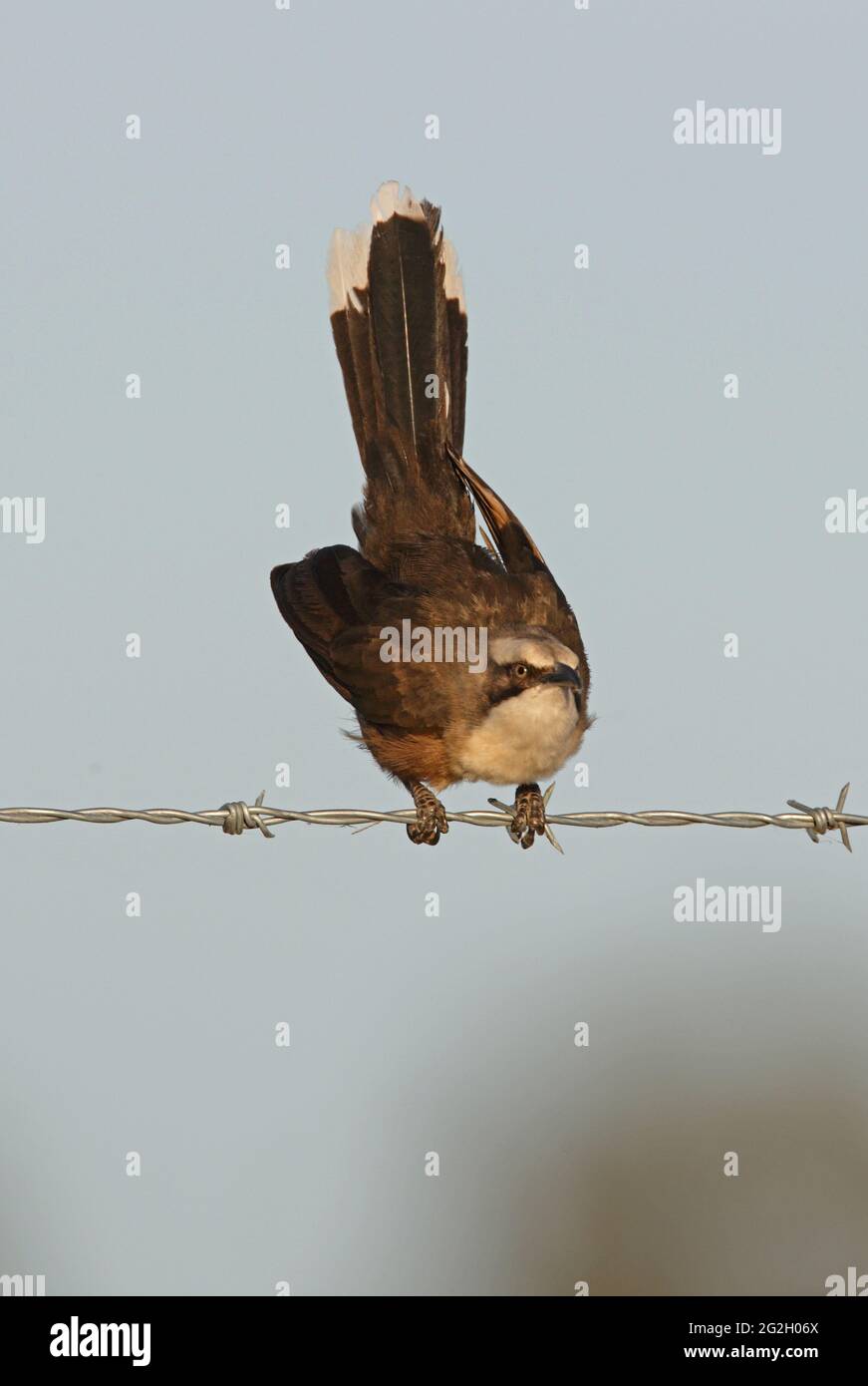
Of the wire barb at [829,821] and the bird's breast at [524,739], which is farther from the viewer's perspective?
the bird's breast at [524,739]

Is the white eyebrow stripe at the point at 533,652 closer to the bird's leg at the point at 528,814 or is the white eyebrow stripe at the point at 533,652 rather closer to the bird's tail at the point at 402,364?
the bird's leg at the point at 528,814

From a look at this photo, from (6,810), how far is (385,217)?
445 cm

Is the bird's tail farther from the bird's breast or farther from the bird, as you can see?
the bird's breast

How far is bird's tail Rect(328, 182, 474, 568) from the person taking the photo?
23.8 ft

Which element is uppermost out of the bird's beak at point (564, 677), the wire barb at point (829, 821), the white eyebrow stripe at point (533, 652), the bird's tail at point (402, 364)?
the bird's tail at point (402, 364)

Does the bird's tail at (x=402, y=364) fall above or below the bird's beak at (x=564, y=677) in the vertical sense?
above

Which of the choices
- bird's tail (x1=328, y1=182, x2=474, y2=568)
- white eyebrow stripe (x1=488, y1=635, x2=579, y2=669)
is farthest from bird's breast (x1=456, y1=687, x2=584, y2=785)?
bird's tail (x1=328, y1=182, x2=474, y2=568)

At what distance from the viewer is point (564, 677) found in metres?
6.12

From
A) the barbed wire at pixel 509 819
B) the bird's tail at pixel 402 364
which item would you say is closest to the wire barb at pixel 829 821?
the barbed wire at pixel 509 819

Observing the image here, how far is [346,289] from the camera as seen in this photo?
789cm

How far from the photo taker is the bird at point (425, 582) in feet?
20.4

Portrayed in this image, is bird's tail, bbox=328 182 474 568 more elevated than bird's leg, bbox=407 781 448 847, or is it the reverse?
bird's tail, bbox=328 182 474 568

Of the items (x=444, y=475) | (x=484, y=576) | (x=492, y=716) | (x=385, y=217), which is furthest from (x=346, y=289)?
(x=492, y=716)

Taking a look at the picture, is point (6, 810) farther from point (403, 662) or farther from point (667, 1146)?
point (667, 1146)
